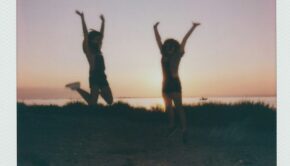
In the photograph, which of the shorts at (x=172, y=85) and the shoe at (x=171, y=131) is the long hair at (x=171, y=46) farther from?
the shoe at (x=171, y=131)

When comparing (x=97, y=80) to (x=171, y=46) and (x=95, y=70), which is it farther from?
(x=171, y=46)

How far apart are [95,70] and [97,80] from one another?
12 cm

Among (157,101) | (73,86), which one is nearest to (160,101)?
(157,101)

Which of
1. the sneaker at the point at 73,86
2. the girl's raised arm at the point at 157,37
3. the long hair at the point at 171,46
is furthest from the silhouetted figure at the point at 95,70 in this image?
the long hair at the point at 171,46

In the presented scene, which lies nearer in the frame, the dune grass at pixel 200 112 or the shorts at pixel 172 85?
the shorts at pixel 172 85

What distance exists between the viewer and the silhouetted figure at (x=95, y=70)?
402 cm

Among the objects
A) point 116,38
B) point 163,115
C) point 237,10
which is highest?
point 237,10

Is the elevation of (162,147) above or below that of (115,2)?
below

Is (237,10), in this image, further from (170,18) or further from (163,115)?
(163,115)

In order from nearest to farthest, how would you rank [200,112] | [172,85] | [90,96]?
[172,85]
[90,96]
[200,112]

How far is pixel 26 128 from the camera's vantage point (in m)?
4.02

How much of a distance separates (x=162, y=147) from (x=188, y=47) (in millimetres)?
1145

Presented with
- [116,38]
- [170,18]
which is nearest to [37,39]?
[116,38]

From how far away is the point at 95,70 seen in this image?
13.3 feet
